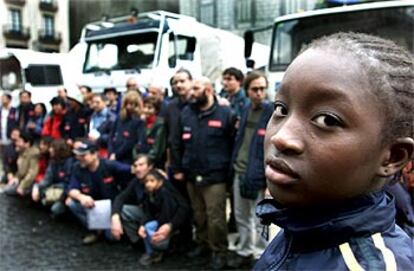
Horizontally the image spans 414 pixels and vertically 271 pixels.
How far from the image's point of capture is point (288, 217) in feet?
3.27

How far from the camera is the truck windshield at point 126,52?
8422 millimetres

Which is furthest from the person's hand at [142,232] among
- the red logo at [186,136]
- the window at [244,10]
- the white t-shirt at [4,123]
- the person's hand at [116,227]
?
the window at [244,10]

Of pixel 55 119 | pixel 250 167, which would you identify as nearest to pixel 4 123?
pixel 55 119

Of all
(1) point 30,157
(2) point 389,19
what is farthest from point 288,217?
(1) point 30,157

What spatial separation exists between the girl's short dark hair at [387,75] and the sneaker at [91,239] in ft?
15.3

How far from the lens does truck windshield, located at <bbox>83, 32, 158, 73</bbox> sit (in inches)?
332

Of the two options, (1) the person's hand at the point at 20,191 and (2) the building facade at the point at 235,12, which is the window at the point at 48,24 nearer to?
(1) the person's hand at the point at 20,191

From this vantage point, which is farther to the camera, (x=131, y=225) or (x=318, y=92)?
(x=131, y=225)

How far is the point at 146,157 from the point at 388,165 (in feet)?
12.9

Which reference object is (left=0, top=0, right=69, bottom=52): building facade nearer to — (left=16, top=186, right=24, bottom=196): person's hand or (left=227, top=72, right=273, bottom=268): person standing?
(left=16, top=186, right=24, bottom=196): person's hand

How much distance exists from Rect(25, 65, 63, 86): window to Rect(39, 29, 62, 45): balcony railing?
0.57 meters

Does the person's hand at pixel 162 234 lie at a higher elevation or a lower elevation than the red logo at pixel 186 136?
lower

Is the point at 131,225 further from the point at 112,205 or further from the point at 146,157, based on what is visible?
the point at 146,157

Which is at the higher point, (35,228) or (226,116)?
(226,116)
